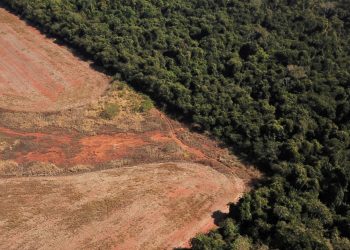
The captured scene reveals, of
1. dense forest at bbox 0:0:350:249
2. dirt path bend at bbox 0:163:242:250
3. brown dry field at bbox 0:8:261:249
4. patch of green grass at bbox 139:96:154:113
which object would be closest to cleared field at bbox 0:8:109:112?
brown dry field at bbox 0:8:261:249

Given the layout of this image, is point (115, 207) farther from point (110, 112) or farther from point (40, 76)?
point (40, 76)

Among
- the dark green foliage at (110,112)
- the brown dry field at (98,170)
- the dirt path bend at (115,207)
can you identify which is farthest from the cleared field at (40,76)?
the dirt path bend at (115,207)

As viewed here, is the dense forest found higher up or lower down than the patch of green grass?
higher up

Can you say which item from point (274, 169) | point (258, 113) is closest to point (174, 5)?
point (258, 113)

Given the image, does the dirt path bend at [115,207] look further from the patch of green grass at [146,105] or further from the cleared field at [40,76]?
the cleared field at [40,76]

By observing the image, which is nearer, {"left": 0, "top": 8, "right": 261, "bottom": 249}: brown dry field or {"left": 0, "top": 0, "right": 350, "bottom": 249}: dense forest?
{"left": 0, "top": 0, "right": 350, "bottom": 249}: dense forest

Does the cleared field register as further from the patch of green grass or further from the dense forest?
the patch of green grass
